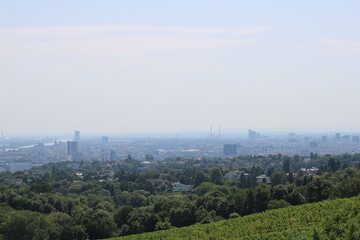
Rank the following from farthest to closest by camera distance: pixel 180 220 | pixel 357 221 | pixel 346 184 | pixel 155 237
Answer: pixel 180 220 → pixel 346 184 → pixel 155 237 → pixel 357 221

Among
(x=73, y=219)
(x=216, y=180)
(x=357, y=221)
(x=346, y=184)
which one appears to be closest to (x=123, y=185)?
(x=216, y=180)

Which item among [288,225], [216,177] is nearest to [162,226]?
[288,225]

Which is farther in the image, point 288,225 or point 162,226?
point 162,226

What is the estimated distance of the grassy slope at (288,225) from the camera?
70.6 feet

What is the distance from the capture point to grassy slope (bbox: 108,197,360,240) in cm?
2153

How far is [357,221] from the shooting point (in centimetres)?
2106

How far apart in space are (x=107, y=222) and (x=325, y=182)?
17.5 meters

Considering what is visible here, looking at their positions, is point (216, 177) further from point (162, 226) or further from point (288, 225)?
point (288, 225)

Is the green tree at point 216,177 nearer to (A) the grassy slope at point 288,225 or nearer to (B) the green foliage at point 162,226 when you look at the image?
(B) the green foliage at point 162,226

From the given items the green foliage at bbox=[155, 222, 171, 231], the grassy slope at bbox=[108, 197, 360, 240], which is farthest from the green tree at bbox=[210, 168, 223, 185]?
the grassy slope at bbox=[108, 197, 360, 240]

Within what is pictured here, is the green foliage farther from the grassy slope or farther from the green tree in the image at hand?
the green tree

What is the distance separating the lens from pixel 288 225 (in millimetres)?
24922

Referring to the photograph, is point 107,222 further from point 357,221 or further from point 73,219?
point 357,221

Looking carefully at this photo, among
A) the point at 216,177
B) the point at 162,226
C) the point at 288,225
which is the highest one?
the point at 288,225
